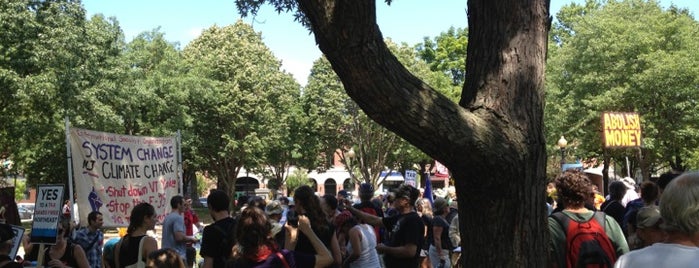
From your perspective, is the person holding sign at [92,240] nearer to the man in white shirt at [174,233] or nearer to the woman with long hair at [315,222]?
the man in white shirt at [174,233]

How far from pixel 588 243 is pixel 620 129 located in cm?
2108

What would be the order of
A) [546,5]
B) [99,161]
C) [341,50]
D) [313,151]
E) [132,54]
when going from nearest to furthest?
[341,50], [546,5], [99,161], [132,54], [313,151]

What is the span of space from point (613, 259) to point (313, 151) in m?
48.6

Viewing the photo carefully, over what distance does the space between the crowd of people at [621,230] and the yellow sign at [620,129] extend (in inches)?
728

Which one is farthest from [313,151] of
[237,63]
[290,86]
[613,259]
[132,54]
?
[613,259]

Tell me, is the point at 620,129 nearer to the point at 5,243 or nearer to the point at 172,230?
the point at 172,230

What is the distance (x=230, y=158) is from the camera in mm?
47812

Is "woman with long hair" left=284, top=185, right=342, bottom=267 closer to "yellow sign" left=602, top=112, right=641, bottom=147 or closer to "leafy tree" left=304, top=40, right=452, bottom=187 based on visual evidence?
"yellow sign" left=602, top=112, right=641, bottom=147

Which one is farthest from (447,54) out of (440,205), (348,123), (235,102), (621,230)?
(621,230)

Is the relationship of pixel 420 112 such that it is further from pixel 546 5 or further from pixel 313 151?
pixel 313 151

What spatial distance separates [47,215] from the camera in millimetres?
7324

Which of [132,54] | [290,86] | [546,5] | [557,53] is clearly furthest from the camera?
[290,86]

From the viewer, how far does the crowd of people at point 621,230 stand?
2.79 metres

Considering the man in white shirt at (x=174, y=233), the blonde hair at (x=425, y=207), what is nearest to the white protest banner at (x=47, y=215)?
the man in white shirt at (x=174, y=233)
